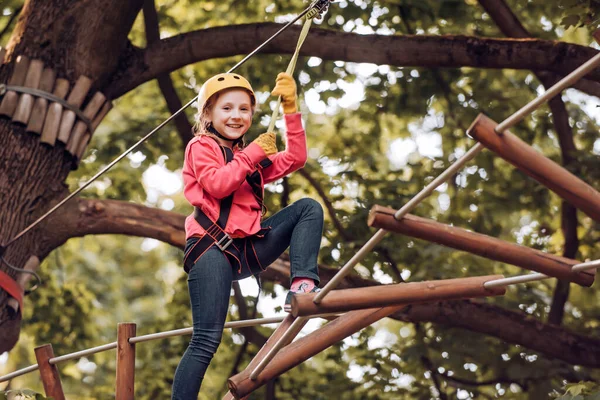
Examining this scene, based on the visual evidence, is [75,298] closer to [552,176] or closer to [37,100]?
[37,100]

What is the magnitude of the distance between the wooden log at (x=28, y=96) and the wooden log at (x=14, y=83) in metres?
0.03

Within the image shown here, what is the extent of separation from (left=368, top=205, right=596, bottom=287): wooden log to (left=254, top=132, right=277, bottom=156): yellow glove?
948 millimetres

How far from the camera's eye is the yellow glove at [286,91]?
14.3ft

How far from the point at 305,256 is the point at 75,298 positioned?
18.5 ft

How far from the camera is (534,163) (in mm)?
3240

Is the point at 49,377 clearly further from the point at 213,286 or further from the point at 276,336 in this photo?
the point at 276,336

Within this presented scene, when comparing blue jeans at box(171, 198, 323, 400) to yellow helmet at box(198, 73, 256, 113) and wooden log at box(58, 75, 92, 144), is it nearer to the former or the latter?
yellow helmet at box(198, 73, 256, 113)

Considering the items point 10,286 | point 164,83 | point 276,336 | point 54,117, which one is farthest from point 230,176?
point 164,83

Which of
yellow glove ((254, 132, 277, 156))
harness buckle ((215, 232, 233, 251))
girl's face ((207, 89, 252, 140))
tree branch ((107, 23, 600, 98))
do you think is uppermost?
tree branch ((107, 23, 600, 98))

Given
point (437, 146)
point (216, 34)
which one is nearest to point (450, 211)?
point (437, 146)

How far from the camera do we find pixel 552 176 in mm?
3242

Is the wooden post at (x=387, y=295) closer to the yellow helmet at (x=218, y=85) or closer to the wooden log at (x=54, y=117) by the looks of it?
the yellow helmet at (x=218, y=85)

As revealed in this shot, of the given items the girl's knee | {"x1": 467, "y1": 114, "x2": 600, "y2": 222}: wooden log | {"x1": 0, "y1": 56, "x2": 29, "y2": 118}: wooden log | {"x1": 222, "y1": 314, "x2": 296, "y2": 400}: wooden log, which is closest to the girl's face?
the girl's knee

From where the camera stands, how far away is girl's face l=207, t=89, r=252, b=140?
4512mm
